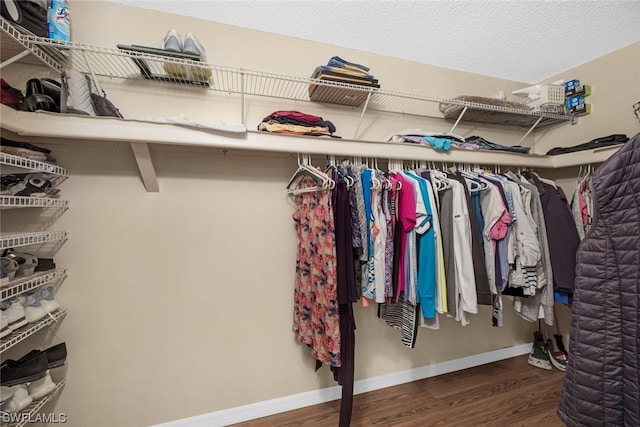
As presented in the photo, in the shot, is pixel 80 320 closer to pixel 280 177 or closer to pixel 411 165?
pixel 280 177

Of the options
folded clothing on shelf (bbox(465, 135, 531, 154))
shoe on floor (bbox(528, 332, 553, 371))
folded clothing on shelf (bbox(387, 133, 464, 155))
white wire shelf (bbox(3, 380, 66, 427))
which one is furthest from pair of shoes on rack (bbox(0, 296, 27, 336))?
shoe on floor (bbox(528, 332, 553, 371))

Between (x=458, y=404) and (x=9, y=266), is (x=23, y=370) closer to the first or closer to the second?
(x=9, y=266)

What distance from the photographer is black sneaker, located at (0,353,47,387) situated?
98 centimetres

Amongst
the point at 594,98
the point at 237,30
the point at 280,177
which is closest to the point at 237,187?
the point at 280,177

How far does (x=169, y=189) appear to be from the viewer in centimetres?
137

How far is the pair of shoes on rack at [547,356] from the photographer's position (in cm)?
188

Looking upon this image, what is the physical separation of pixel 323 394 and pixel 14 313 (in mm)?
1572

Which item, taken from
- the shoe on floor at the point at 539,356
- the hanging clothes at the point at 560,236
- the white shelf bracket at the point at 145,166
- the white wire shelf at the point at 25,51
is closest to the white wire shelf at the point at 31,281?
the white shelf bracket at the point at 145,166

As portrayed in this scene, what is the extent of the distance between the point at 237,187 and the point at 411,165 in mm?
1099

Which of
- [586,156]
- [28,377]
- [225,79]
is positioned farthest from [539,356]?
[28,377]

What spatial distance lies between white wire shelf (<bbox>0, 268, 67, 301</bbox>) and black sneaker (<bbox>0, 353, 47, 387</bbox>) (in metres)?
0.30

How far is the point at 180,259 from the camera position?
1391mm

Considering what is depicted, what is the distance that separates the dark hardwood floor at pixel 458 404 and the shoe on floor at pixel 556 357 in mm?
48

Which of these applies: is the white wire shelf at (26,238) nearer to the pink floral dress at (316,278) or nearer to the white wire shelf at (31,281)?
the white wire shelf at (31,281)
